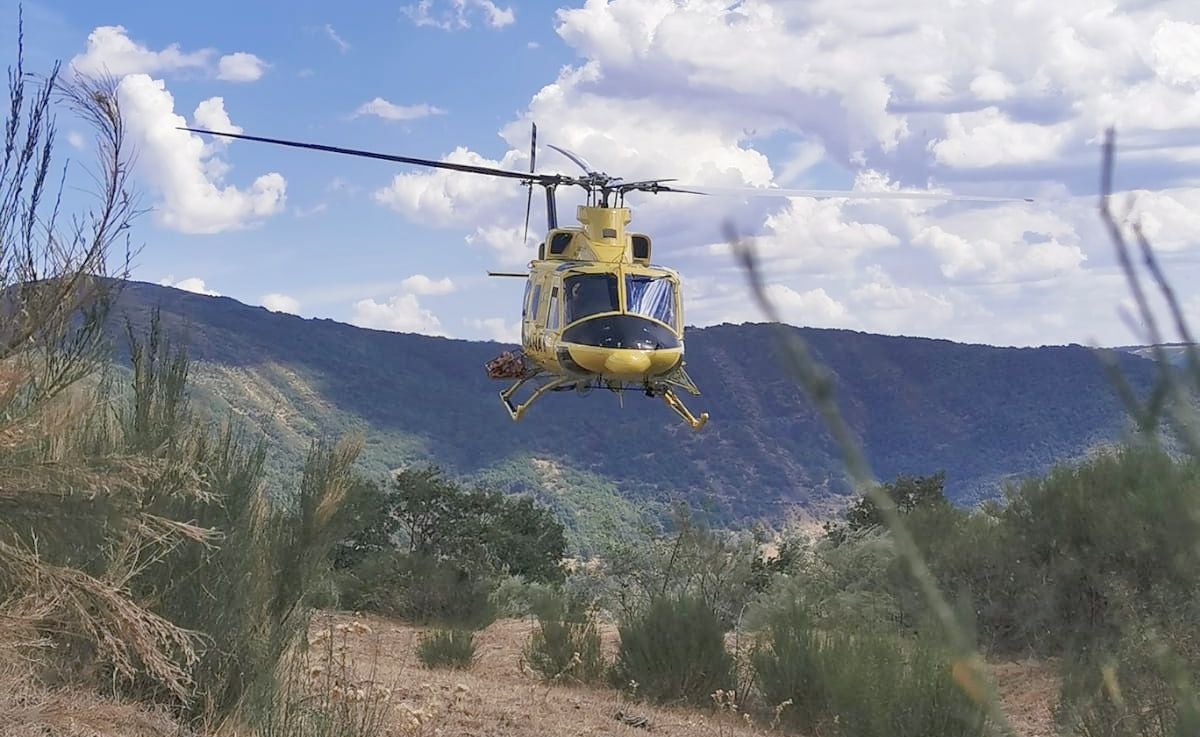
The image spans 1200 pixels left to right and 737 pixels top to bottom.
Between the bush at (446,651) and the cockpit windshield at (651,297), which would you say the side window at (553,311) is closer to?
the cockpit windshield at (651,297)

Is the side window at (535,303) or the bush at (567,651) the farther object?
the side window at (535,303)

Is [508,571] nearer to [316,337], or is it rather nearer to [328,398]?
[328,398]

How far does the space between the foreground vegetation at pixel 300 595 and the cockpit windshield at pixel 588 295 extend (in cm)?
299

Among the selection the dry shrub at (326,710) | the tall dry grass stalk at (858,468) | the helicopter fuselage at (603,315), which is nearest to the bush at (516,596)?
the helicopter fuselage at (603,315)

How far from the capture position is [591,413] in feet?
260

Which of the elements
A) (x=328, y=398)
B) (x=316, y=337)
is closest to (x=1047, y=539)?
(x=328, y=398)

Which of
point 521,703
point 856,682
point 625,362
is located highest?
point 625,362

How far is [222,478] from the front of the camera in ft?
26.6

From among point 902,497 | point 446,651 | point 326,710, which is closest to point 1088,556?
point 446,651

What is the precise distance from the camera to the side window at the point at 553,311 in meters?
15.4

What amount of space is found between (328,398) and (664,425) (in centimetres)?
2252

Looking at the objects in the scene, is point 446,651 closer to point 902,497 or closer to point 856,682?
point 856,682

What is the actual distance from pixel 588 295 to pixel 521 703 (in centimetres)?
573

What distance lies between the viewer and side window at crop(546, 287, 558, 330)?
1536 cm
